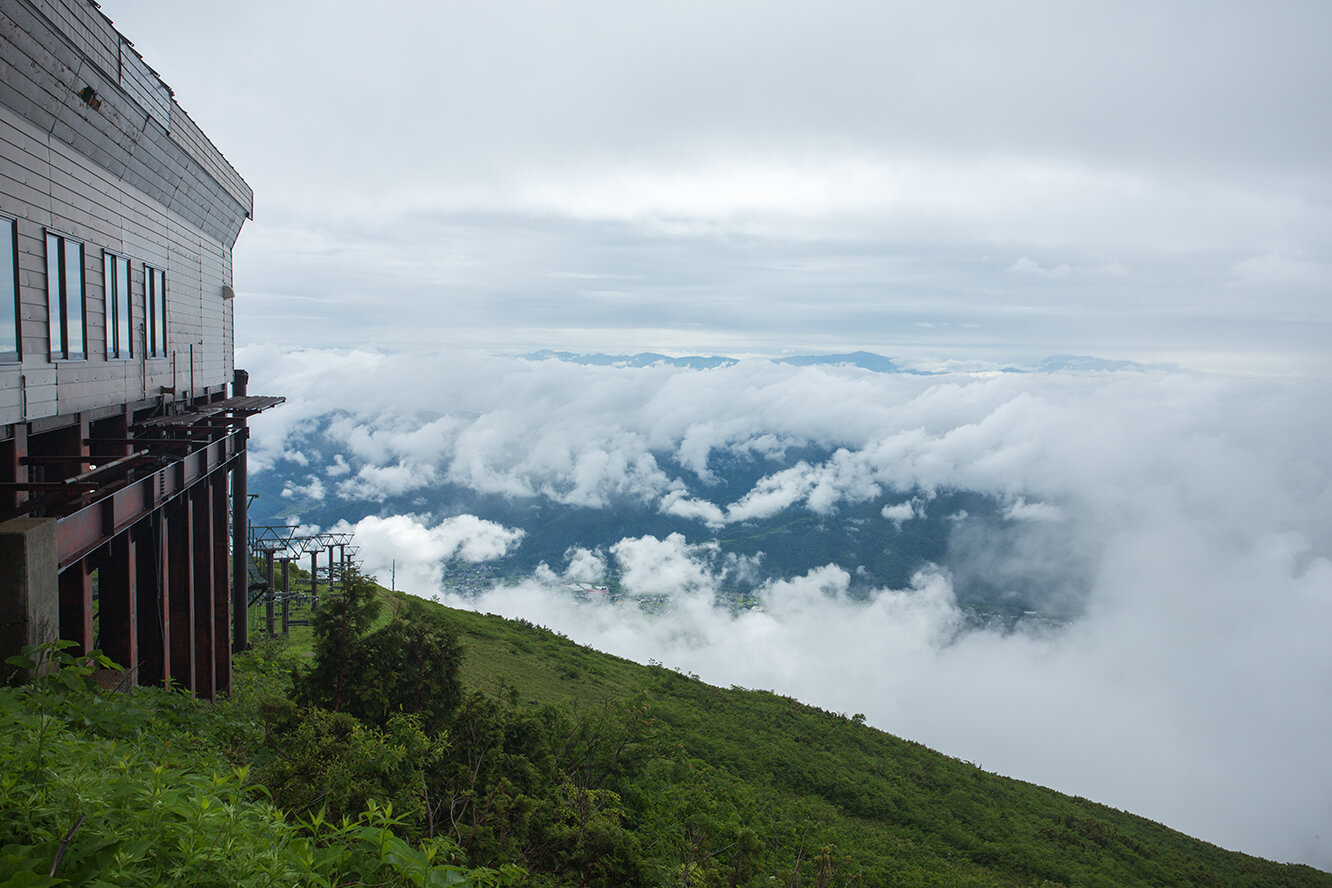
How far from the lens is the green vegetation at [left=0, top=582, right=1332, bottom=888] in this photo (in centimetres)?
406

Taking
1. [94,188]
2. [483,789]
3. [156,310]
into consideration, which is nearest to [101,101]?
[94,188]

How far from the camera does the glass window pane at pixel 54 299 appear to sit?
33.8 feet

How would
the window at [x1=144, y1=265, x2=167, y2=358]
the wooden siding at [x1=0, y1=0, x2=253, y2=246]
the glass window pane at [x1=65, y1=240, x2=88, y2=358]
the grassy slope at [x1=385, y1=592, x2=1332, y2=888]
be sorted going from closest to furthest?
the wooden siding at [x1=0, y1=0, x2=253, y2=246] → the glass window pane at [x1=65, y1=240, x2=88, y2=358] → the window at [x1=144, y1=265, x2=167, y2=358] → the grassy slope at [x1=385, y1=592, x2=1332, y2=888]

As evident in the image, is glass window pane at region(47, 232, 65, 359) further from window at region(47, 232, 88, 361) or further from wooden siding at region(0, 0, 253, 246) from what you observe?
wooden siding at region(0, 0, 253, 246)

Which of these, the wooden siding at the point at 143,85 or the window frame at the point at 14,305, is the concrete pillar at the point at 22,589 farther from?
the wooden siding at the point at 143,85

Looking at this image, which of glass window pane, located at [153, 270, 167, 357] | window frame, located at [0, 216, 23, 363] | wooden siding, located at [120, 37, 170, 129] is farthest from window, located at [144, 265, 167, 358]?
window frame, located at [0, 216, 23, 363]

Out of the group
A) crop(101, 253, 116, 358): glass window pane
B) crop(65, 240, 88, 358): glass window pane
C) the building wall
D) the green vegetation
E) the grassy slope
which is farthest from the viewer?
the grassy slope

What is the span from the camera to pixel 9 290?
9.27 m

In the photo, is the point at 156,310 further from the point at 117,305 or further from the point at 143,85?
the point at 143,85

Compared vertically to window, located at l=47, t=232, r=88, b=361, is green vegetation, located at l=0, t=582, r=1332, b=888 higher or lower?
lower

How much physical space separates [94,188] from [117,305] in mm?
2021

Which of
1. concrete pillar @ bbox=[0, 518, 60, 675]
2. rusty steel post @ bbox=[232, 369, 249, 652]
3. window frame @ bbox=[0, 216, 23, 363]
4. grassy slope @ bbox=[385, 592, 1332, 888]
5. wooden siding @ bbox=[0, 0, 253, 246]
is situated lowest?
grassy slope @ bbox=[385, 592, 1332, 888]

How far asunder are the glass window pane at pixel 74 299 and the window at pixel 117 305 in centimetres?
105

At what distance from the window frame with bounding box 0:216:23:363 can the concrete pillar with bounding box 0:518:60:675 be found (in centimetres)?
231
